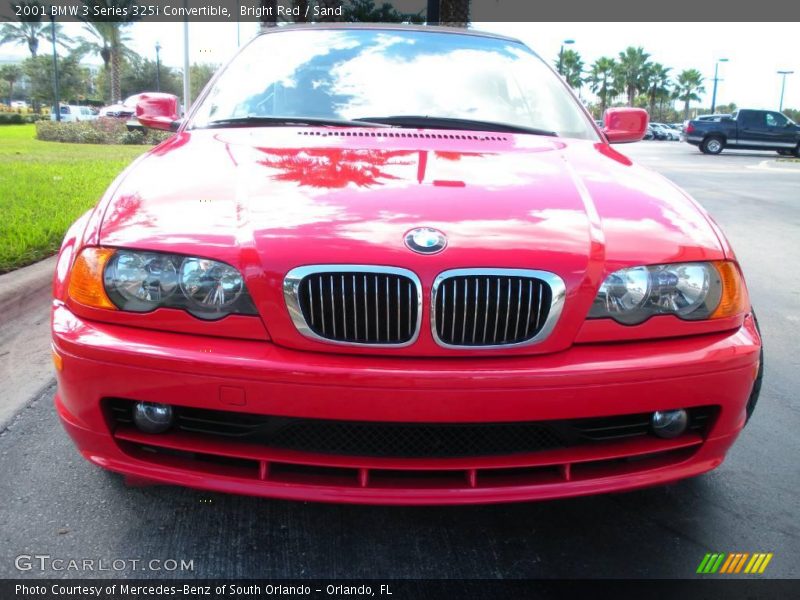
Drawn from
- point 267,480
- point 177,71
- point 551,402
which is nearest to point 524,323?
point 551,402

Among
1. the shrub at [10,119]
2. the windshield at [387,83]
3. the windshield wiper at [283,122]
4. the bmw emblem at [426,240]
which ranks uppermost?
the windshield at [387,83]

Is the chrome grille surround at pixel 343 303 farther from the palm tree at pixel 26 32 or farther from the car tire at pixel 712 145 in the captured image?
the palm tree at pixel 26 32

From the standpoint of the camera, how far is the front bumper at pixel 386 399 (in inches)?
69.5

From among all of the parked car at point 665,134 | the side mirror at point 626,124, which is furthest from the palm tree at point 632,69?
the side mirror at point 626,124

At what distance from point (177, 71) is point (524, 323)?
73.4 m

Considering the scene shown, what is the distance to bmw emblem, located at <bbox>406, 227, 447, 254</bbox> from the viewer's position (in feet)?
6.06

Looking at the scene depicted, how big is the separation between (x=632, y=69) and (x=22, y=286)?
84.2 metres

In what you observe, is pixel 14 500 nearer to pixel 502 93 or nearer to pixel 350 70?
pixel 350 70

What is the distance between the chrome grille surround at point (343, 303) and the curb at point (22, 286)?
278cm

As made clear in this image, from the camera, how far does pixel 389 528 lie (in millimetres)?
2238

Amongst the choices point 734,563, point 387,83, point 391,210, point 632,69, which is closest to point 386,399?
point 391,210

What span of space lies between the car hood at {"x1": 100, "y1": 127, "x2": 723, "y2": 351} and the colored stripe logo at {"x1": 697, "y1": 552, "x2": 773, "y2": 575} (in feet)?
2.77

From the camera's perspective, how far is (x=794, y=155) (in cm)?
2844

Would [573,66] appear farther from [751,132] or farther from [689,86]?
[751,132]
